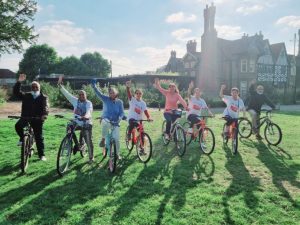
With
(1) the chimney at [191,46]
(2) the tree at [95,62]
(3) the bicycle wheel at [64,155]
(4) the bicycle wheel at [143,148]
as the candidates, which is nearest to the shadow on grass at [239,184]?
(4) the bicycle wheel at [143,148]

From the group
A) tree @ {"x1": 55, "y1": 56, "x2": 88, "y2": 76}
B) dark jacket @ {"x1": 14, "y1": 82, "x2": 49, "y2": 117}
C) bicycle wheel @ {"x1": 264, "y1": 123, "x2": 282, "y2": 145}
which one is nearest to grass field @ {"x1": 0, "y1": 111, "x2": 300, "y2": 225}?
dark jacket @ {"x1": 14, "y1": 82, "x2": 49, "y2": 117}

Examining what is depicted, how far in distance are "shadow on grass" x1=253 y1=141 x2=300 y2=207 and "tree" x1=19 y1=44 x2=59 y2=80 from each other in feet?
225

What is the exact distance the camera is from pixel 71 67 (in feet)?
241

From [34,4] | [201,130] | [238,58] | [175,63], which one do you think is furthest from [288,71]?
[201,130]

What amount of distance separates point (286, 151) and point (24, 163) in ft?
26.0

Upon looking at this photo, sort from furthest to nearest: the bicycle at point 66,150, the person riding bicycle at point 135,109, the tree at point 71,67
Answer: the tree at point 71,67
the person riding bicycle at point 135,109
the bicycle at point 66,150

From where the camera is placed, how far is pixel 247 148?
10977mm

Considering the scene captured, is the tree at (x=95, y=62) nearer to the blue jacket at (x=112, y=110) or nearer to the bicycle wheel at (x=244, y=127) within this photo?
the bicycle wheel at (x=244, y=127)

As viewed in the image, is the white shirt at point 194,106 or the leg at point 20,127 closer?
the leg at point 20,127

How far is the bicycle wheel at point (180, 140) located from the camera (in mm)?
9375

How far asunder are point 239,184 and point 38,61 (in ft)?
238

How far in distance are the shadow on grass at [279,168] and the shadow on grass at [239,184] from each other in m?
0.53

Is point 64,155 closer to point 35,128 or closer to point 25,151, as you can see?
point 25,151

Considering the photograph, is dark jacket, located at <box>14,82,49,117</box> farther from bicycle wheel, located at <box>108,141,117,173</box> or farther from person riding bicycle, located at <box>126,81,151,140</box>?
person riding bicycle, located at <box>126,81,151,140</box>
